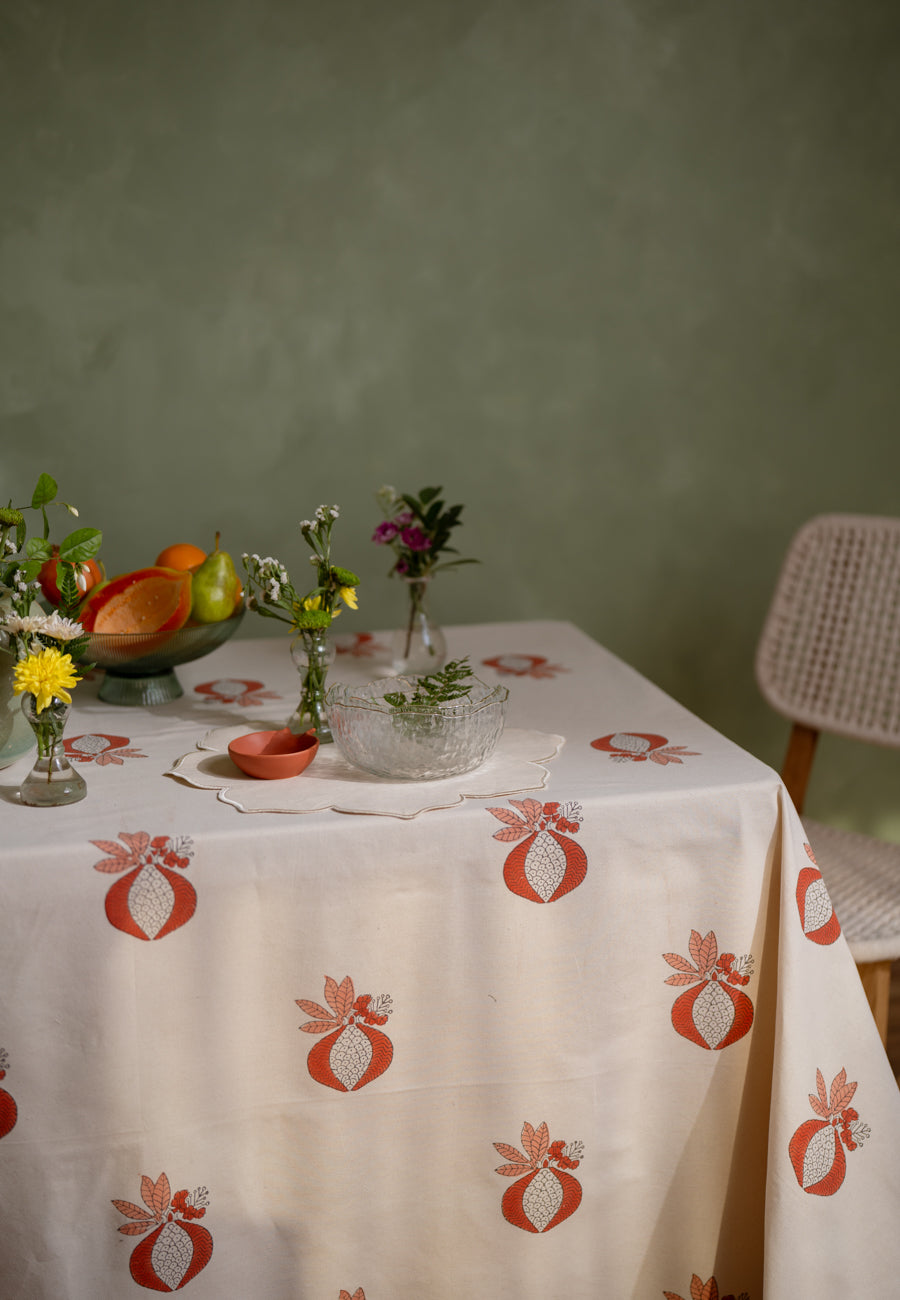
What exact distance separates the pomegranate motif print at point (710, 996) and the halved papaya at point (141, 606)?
710 mm

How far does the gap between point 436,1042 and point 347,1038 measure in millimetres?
92

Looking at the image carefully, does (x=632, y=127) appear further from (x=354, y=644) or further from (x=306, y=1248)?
(x=306, y=1248)

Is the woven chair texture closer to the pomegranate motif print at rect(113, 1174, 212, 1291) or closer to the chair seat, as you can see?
the chair seat

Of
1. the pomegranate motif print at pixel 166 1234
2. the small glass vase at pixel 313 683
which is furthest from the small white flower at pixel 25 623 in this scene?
the pomegranate motif print at pixel 166 1234

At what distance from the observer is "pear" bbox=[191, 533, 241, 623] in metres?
1.41

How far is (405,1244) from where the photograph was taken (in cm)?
117

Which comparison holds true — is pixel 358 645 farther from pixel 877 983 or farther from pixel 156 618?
pixel 877 983

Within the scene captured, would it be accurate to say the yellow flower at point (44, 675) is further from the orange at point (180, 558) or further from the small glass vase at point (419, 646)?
the small glass vase at point (419, 646)

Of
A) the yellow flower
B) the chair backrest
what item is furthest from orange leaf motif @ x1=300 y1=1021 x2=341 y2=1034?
the chair backrest

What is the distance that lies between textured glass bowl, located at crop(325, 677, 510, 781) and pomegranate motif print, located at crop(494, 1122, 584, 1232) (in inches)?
15.1

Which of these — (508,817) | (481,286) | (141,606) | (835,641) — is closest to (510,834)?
(508,817)

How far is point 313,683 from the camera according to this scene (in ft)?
4.29

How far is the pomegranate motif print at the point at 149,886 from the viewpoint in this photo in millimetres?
1041

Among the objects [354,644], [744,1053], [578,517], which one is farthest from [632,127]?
[744,1053]
